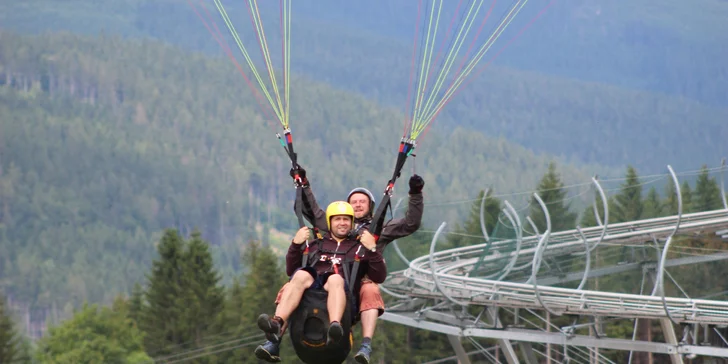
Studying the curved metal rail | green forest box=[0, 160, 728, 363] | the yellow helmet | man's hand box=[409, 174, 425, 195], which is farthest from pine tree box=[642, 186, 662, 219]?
green forest box=[0, 160, 728, 363]

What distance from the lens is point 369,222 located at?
734 inches

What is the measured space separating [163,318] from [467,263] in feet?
168

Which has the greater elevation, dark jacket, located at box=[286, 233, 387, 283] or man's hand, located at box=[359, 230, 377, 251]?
man's hand, located at box=[359, 230, 377, 251]

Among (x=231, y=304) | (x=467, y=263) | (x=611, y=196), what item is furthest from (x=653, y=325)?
(x=231, y=304)

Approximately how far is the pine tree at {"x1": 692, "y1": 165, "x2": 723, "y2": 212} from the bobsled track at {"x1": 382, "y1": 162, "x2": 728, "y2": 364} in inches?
24.6

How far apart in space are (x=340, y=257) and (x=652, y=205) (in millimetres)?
20725

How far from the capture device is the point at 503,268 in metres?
32.2

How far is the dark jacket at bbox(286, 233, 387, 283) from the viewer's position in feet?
57.4

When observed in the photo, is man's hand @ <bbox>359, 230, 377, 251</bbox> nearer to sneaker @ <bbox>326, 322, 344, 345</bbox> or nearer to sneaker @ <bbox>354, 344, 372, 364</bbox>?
sneaker @ <bbox>326, 322, 344, 345</bbox>

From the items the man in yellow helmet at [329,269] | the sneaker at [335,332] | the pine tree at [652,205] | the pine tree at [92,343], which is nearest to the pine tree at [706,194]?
the pine tree at [652,205]

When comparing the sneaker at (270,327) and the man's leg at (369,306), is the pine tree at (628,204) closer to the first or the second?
the man's leg at (369,306)

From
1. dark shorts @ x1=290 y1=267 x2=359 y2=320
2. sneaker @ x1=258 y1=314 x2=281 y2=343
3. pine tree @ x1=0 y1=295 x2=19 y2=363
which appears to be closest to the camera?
sneaker @ x1=258 y1=314 x2=281 y2=343

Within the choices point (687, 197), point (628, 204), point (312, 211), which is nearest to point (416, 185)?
point (312, 211)

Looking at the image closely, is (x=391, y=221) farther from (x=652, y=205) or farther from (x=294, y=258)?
(x=652, y=205)
